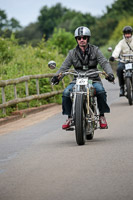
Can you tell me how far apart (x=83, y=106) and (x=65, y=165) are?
76.5 inches

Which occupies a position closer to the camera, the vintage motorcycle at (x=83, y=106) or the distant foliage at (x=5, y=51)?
the vintage motorcycle at (x=83, y=106)

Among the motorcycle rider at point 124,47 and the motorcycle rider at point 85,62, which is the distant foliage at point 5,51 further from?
the motorcycle rider at point 85,62

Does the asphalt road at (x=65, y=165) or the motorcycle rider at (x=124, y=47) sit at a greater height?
the motorcycle rider at (x=124, y=47)

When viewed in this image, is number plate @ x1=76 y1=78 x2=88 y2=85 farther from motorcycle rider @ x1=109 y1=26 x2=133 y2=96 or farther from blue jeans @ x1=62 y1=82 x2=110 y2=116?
motorcycle rider @ x1=109 y1=26 x2=133 y2=96

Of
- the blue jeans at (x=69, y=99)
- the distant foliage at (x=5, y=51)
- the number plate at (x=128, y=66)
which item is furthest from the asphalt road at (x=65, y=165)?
the distant foliage at (x=5, y=51)

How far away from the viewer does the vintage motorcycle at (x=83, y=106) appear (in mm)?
9070

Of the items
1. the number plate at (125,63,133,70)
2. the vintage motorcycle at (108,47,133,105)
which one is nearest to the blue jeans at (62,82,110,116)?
the vintage motorcycle at (108,47,133,105)

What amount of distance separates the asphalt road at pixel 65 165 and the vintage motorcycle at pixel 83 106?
24 cm

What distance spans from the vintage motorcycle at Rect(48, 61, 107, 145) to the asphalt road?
9.6 inches

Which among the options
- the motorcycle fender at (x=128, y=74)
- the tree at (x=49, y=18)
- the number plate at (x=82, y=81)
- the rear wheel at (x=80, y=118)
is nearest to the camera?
the rear wheel at (x=80, y=118)

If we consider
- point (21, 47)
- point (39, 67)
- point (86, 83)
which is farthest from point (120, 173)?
point (21, 47)

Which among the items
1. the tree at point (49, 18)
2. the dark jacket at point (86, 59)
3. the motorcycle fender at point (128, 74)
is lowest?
the motorcycle fender at point (128, 74)

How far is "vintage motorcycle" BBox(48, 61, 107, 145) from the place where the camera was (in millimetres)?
9070

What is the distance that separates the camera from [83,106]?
30.7 ft
